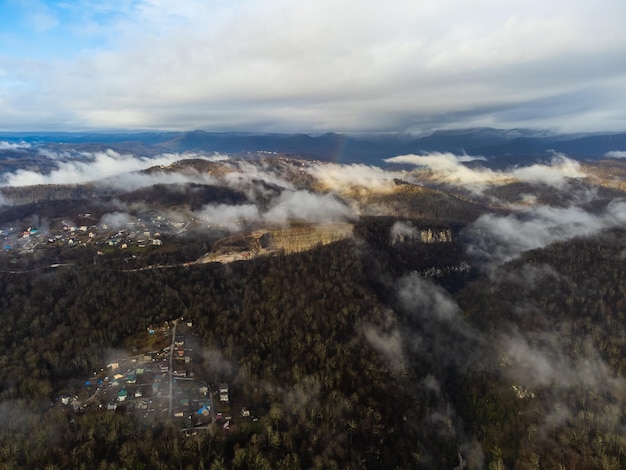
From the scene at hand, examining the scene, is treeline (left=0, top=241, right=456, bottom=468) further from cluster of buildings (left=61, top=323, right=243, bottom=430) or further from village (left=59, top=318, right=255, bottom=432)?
cluster of buildings (left=61, top=323, right=243, bottom=430)

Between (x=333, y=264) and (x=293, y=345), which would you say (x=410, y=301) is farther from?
(x=293, y=345)

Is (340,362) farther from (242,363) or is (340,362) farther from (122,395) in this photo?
(122,395)

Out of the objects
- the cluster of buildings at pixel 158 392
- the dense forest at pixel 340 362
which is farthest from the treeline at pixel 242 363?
the cluster of buildings at pixel 158 392

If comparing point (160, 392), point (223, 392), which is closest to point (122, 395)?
point (160, 392)

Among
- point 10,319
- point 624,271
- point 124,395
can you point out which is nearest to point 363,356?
point 124,395

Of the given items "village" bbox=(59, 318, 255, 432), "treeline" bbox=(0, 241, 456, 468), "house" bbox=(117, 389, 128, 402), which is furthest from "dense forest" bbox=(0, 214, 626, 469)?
"house" bbox=(117, 389, 128, 402)

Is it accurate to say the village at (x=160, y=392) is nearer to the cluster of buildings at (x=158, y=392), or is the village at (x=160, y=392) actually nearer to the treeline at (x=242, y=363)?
the cluster of buildings at (x=158, y=392)
